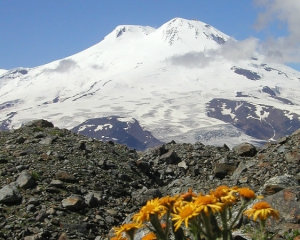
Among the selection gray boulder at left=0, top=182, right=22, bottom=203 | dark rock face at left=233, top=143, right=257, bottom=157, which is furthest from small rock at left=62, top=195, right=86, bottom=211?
dark rock face at left=233, top=143, right=257, bottom=157

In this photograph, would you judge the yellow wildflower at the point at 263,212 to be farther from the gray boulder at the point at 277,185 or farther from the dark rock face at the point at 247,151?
the dark rock face at the point at 247,151

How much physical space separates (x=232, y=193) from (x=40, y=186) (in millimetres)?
10695

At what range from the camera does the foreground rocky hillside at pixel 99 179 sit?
11.4 metres

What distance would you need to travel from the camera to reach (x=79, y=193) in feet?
46.0

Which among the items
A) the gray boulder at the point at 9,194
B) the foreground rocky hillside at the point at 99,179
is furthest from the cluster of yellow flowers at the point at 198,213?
the gray boulder at the point at 9,194

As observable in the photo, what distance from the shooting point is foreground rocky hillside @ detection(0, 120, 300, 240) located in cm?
1142

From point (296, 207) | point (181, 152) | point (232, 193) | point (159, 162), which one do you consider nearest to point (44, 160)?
point (159, 162)

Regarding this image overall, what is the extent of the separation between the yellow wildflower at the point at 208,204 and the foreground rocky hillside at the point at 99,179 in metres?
4.94

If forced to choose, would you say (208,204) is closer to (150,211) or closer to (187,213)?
(187,213)

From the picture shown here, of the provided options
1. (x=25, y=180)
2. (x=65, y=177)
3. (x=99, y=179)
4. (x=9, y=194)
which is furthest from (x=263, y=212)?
(x=99, y=179)

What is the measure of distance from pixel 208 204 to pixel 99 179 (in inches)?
477

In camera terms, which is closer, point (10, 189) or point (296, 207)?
point (296, 207)

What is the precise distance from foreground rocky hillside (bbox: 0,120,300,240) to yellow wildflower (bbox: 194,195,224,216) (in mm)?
4938

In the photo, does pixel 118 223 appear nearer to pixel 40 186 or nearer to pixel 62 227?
pixel 62 227
